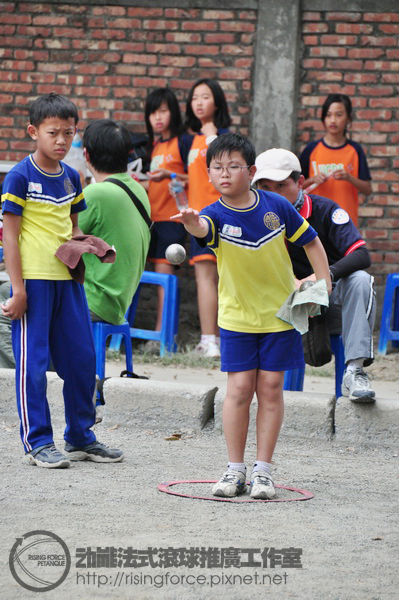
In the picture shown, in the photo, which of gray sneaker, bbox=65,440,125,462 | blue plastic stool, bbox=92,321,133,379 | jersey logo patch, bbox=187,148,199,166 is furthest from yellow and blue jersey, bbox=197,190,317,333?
→ jersey logo patch, bbox=187,148,199,166

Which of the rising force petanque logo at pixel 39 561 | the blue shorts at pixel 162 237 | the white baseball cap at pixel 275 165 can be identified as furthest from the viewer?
the blue shorts at pixel 162 237

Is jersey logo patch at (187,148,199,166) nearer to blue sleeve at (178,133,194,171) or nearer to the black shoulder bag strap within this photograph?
blue sleeve at (178,133,194,171)

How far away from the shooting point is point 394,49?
26.8ft

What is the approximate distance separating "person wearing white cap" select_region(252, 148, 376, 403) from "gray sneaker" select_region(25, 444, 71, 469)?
161 centimetres

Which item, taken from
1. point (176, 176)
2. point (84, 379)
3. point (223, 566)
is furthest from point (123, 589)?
point (176, 176)

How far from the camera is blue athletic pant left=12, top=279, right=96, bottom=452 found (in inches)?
171

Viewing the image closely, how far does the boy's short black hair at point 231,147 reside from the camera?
4000mm

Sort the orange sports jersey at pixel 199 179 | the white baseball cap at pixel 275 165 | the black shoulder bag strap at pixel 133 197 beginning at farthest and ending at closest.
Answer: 1. the orange sports jersey at pixel 199 179
2. the black shoulder bag strap at pixel 133 197
3. the white baseball cap at pixel 275 165

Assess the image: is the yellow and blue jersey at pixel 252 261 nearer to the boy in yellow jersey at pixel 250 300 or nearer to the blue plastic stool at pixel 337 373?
the boy in yellow jersey at pixel 250 300

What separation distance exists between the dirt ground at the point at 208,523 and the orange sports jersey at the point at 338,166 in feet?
9.53

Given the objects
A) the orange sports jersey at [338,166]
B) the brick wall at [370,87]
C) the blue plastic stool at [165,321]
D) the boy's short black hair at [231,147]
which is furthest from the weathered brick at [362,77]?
the boy's short black hair at [231,147]

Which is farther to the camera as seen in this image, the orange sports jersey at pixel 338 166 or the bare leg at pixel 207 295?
the orange sports jersey at pixel 338 166

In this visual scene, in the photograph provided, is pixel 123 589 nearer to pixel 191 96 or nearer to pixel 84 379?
pixel 84 379

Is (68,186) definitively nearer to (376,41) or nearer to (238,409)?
(238,409)
